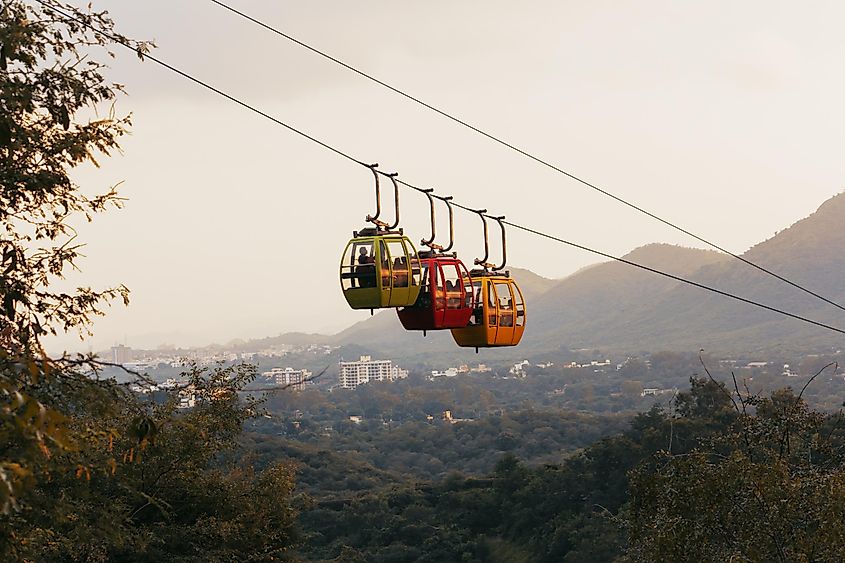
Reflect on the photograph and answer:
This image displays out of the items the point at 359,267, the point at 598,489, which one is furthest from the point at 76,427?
the point at 598,489

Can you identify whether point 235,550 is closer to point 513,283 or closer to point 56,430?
point 513,283

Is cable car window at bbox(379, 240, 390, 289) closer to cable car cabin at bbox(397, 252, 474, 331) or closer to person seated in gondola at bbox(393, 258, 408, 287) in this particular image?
person seated in gondola at bbox(393, 258, 408, 287)

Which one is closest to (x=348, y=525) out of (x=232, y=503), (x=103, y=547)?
(x=232, y=503)

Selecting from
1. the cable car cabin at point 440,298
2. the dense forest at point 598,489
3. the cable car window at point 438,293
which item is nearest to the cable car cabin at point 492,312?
the cable car cabin at point 440,298

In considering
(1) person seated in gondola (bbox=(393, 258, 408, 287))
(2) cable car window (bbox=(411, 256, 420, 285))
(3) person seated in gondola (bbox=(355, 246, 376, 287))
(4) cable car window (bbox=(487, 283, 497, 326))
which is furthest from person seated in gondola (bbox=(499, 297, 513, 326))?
(3) person seated in gondola (bbox=(355, 246, 376, 287))

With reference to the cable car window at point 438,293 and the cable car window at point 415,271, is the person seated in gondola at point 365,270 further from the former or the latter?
the cable car window at point 438,293

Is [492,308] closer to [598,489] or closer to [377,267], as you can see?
[377,267]
